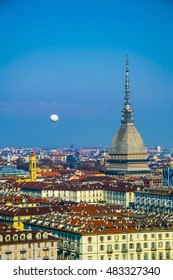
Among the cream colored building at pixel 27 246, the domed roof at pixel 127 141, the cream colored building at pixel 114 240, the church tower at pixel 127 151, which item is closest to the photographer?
the cream colored building at pixel 27 246

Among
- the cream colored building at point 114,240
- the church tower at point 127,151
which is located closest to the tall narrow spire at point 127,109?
the church tower at point 127,151

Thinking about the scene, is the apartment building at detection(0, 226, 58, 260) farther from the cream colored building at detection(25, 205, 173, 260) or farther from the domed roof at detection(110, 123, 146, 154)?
the domed roof at detection(110, 123, 146, 154)

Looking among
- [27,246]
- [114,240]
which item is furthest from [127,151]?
[27,246]

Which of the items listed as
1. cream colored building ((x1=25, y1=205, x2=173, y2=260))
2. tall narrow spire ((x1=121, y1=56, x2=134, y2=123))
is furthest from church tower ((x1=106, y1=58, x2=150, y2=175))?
cream colored building ((x1=25, y1=205, x2=173, y2=260))

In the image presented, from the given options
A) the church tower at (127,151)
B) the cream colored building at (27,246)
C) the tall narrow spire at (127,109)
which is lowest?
the cream colored building at (27,246)

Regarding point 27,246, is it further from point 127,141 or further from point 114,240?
point 127,141

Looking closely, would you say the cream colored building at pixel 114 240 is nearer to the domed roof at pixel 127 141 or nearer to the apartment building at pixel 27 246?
the apartment building at pixel 27 246
